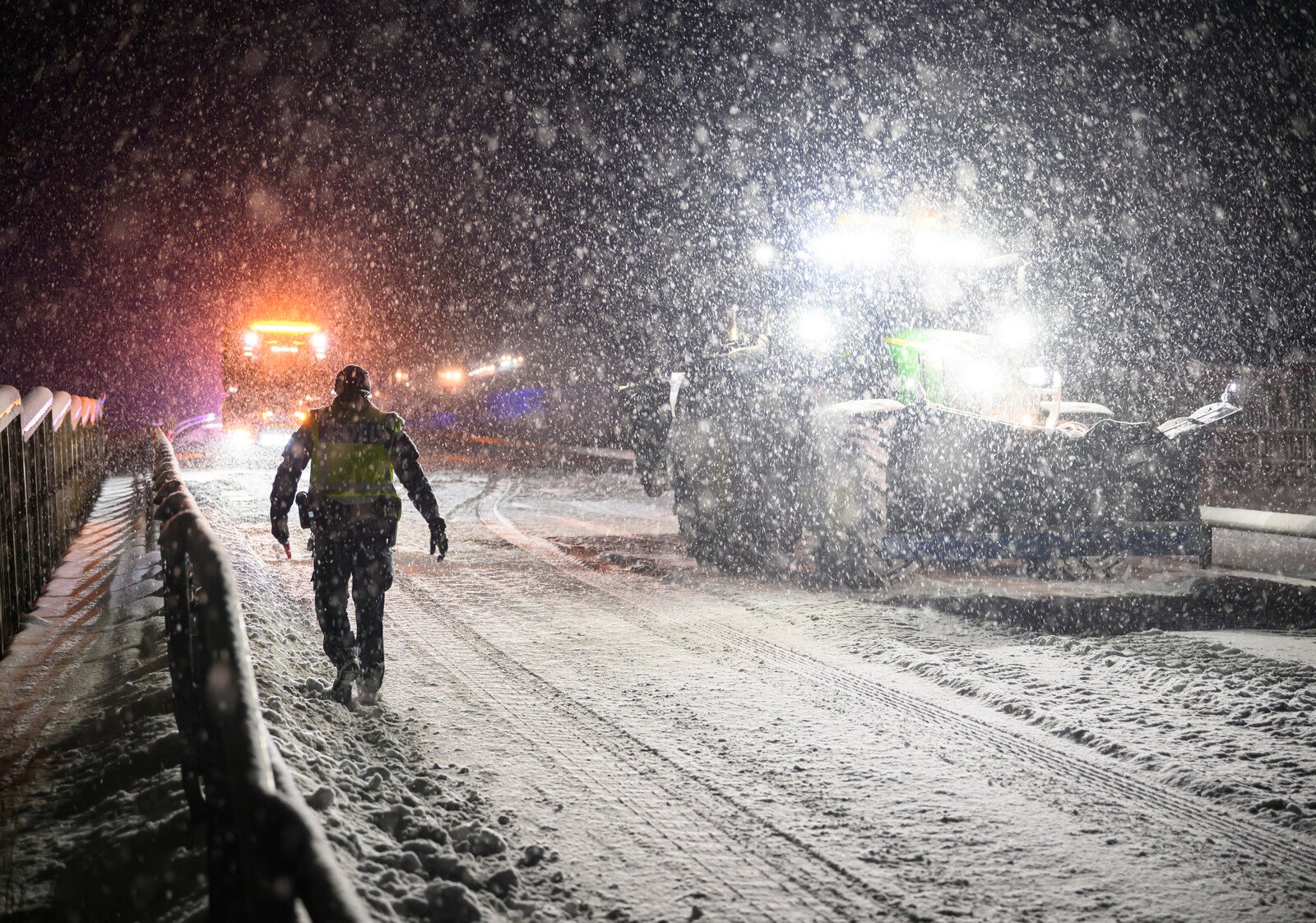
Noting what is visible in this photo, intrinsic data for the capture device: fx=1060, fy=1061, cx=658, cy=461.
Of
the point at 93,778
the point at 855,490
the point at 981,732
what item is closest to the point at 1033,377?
the point at 855,490

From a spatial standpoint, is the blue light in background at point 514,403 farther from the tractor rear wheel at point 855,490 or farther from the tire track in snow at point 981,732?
the tire track in snow at point 981,732

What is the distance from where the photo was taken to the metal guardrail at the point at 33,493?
6.27m

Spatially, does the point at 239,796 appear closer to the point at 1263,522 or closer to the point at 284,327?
the point at 1263,522

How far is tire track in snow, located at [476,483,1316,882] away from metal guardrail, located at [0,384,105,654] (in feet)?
13.1

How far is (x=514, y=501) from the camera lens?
16.3m

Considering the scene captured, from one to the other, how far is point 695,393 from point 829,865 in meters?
7.73

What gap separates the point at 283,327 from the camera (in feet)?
106

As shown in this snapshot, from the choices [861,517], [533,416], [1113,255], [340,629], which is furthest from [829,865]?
[533,416]

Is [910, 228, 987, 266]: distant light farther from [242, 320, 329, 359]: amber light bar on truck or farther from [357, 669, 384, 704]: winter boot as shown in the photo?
[242, 320, 329, 359]: amber light bar on truck

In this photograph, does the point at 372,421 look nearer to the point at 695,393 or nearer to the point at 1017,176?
the point at 695,393

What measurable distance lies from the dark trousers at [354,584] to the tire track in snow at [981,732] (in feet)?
7.26

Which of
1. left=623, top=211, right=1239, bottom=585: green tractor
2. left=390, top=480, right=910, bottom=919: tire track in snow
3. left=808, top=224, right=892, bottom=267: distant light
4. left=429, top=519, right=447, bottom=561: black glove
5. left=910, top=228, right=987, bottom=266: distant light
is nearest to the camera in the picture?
left=390, top=480, right=910, bottom=919: tire track in snow

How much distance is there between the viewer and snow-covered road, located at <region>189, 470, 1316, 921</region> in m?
3.58

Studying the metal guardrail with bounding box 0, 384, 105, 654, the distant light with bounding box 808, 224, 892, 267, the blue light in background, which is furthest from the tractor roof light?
the distant light with bounding box 808, 224, 892, 267
